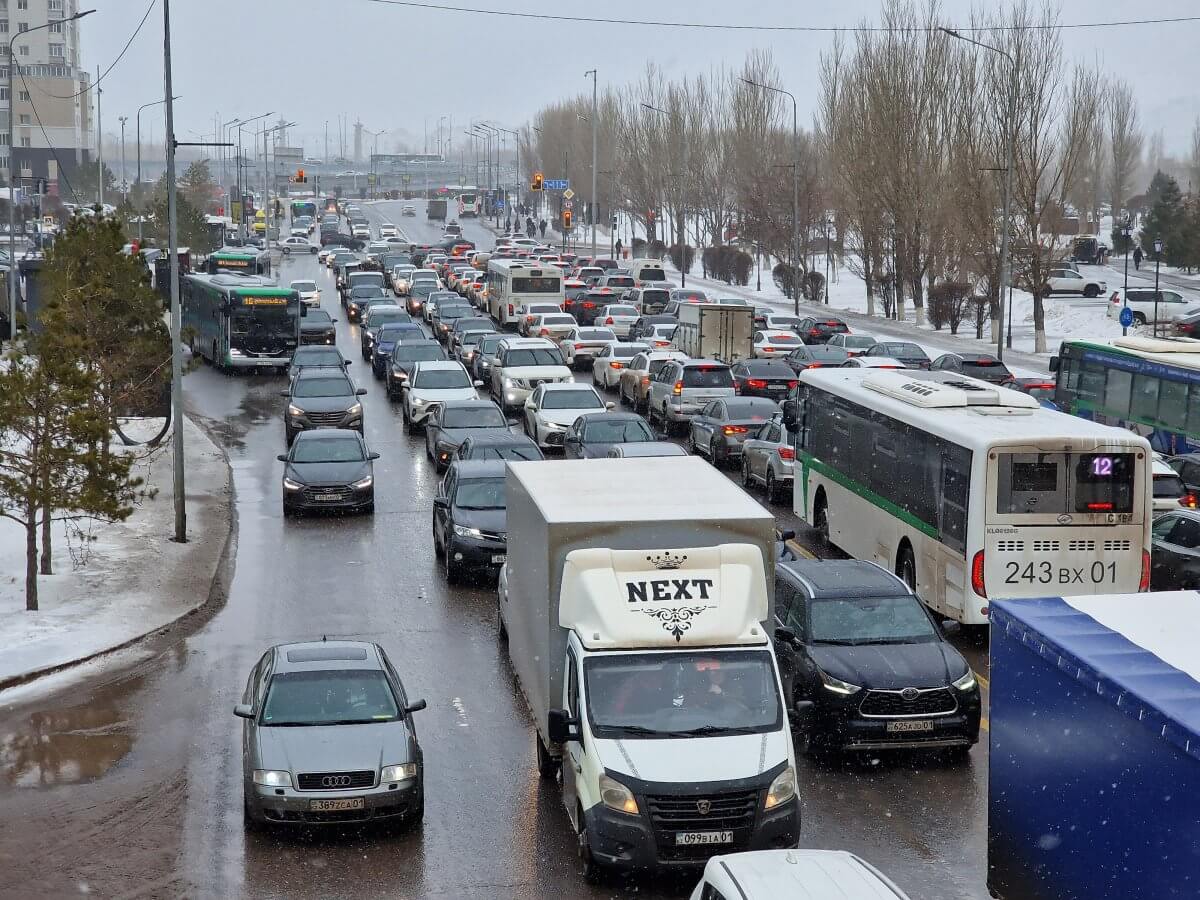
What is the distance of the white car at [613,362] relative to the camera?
4588 centimetres

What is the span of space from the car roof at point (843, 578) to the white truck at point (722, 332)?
30044 millimetres

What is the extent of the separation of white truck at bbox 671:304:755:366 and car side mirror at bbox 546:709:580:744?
35.0 m

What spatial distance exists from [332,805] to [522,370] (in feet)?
91.4

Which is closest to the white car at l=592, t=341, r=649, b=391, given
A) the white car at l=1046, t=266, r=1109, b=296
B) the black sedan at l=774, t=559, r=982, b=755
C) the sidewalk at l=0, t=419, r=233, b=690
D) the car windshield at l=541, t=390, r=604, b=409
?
the car windshield at l=541, t=390, r=604, b=409

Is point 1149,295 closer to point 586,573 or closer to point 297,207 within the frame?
point 586,573

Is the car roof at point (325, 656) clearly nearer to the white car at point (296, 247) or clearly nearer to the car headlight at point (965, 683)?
the car headlight at point (965, 683)

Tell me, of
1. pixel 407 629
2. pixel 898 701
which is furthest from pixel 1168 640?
pixel 407 629

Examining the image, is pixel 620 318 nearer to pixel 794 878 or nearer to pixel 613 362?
pixel 613 362

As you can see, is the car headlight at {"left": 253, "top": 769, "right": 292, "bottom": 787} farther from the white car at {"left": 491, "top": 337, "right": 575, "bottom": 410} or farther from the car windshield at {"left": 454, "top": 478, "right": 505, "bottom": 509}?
the white car at {"left": 491, "top": 337, "right": 575, "bottom": 410}

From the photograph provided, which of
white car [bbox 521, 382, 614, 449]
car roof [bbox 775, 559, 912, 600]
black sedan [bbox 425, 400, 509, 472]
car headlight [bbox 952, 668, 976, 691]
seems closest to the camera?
car headlight [bbox 952, 668, 976, 691]

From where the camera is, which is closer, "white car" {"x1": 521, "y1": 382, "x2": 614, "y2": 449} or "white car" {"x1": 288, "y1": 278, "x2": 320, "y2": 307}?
"white car" {"x1": 521, "y1": 382, "x2": 614, "y2": 449}

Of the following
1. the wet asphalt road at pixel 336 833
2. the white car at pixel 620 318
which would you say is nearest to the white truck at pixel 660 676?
the wet asphalt road at pixel 336 833

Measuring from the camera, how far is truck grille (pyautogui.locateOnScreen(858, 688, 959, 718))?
14.6 metres

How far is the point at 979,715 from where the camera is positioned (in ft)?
48.3
